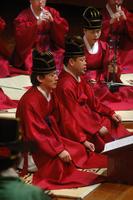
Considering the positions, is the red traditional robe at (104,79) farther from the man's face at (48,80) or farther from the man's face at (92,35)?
the man's face at (48,80)

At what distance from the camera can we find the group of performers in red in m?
4.59

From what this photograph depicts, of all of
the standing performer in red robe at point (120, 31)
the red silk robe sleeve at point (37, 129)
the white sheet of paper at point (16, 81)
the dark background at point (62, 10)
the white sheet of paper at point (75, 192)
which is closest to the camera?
the white sheet of paper at point (75, 192)

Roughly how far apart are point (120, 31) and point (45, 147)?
3892 millimetres

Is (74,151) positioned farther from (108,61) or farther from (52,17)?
(52,17)

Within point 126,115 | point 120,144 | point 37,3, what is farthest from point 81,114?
point 37,3

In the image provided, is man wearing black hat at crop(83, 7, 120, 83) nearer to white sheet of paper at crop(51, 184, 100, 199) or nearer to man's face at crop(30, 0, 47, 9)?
man's face at crop(30, 0, 47, 9)

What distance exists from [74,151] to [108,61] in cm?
185

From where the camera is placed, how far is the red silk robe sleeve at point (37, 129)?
14.9 feet

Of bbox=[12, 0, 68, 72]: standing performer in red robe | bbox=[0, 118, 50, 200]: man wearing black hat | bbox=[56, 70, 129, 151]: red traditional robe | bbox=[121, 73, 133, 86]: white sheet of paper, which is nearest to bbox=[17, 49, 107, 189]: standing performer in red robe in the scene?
bbox=[56, 70, 129, 151]: red traditional robe

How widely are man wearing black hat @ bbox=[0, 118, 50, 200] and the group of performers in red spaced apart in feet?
4.92

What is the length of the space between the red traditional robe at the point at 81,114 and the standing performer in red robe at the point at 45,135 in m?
0.23

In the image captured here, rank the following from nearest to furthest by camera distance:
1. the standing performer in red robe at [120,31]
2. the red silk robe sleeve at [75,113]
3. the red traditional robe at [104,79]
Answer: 1. the red silk robe sleeve at [75,113]
2. the red traditional robe at [104,79]
3. the standing performer in red robe at [120,31]

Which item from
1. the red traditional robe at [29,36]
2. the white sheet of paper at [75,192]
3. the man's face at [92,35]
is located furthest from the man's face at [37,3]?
the white sheet of paper at [75,192]

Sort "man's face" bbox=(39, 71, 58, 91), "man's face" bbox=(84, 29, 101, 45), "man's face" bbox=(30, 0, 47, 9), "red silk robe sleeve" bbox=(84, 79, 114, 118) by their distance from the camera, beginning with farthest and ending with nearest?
1. "man's face" bbox=(30, 0, 47, 9)
2. "man's face" bbox=(84, 29, 101, 45)
3. "red silk robe sleeve" bbox=(84, 79, 114, 118)
4. "man's face" bbox=(39, 71, 58, 91)
